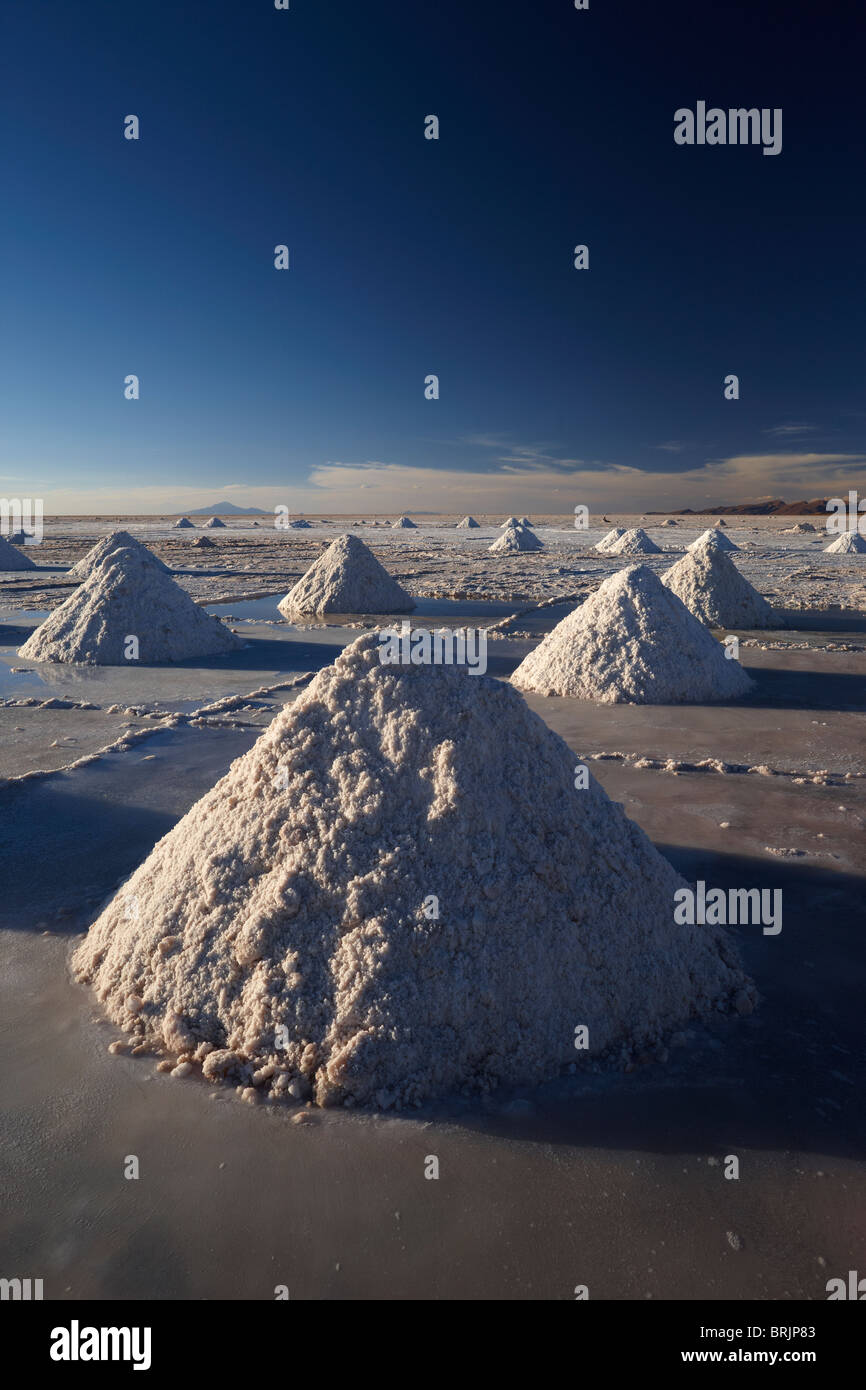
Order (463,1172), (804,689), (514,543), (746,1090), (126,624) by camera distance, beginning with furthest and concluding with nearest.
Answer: (514,543)
(126,624)
(804,689)
(746,1090)
(463,1172)

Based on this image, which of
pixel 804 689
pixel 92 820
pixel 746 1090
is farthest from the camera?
Answer: pixel 804 689

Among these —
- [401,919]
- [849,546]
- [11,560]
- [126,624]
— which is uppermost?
[849,546]

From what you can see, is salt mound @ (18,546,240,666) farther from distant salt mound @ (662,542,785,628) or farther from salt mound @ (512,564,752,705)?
distant salt mound @ (662,542,785,628)

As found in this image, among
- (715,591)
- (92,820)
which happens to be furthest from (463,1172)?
(715,591)

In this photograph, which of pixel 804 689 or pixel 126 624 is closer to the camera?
pixel 804 689

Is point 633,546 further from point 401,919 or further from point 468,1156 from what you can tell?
point 468,1156
